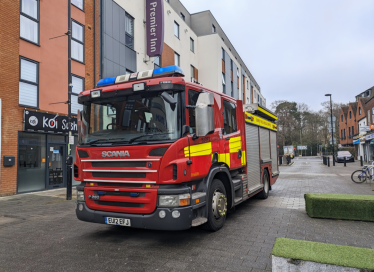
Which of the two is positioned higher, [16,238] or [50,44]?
[50,44]

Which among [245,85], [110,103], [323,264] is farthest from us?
[245,85]

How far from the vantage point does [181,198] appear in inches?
170

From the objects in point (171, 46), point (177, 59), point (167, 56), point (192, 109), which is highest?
point (171, 46)

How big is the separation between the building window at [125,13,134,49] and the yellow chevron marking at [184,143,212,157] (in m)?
14.3

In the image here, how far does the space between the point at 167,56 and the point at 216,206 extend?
18690 millimetres

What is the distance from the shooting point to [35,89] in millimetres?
11867

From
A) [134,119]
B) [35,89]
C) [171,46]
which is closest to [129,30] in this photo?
[171,46]

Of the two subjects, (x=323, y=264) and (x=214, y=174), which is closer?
(x=323, y=264)

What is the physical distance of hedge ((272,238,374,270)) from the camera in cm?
296

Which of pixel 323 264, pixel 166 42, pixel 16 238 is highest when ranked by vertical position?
pixel 166 42

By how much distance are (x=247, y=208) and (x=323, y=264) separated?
4.91 metres

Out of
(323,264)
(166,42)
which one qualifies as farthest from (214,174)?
(166,42)

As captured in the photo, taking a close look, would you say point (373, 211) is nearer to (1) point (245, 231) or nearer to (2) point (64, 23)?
(1) point (245, 231)

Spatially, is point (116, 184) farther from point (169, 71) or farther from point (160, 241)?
point (169, 71)
